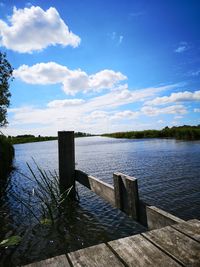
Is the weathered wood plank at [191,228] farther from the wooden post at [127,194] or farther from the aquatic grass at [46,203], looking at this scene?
the aquatic grass at [46,203]

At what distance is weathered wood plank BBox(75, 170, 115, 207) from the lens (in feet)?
14.8

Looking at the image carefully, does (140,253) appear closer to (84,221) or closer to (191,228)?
(191,228)

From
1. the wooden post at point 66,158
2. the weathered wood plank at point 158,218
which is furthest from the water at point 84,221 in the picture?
the weathered wood plank at point 158,218

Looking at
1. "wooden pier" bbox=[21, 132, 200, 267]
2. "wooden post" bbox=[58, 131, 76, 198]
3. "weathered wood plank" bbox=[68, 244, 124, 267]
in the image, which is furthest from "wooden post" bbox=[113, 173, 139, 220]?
"wooden post" bbox=[58, 131, 76, 198]

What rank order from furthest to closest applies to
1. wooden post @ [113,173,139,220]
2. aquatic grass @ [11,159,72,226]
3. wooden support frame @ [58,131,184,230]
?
1. aquatic grass @ [11,159,72,226]
2. wooden post @ [113,173,139,220]
3. wooden support frame @ [58,131,184,230]

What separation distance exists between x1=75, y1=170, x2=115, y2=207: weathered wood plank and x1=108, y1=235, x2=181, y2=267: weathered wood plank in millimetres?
1981

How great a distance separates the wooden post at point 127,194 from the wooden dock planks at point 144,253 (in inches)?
42.7

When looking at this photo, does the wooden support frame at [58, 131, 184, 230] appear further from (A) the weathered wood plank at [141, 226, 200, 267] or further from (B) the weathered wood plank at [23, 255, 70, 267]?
(B) the weathered wood plank at [23, 255, 70, 267]

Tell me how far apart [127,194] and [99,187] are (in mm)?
1361

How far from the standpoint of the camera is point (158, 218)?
316 centimetres

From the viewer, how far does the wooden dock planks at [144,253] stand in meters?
2.04

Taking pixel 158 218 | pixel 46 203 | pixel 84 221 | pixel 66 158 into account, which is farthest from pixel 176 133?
pixel 158 218

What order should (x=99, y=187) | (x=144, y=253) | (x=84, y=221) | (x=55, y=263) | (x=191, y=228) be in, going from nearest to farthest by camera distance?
(x=55, y=263)
(x=144, y=253)
(x=191, y=228)
(x=99, y=187)
(x=84, y=221)

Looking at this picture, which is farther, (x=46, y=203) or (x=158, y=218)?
(x=46, y=203)
